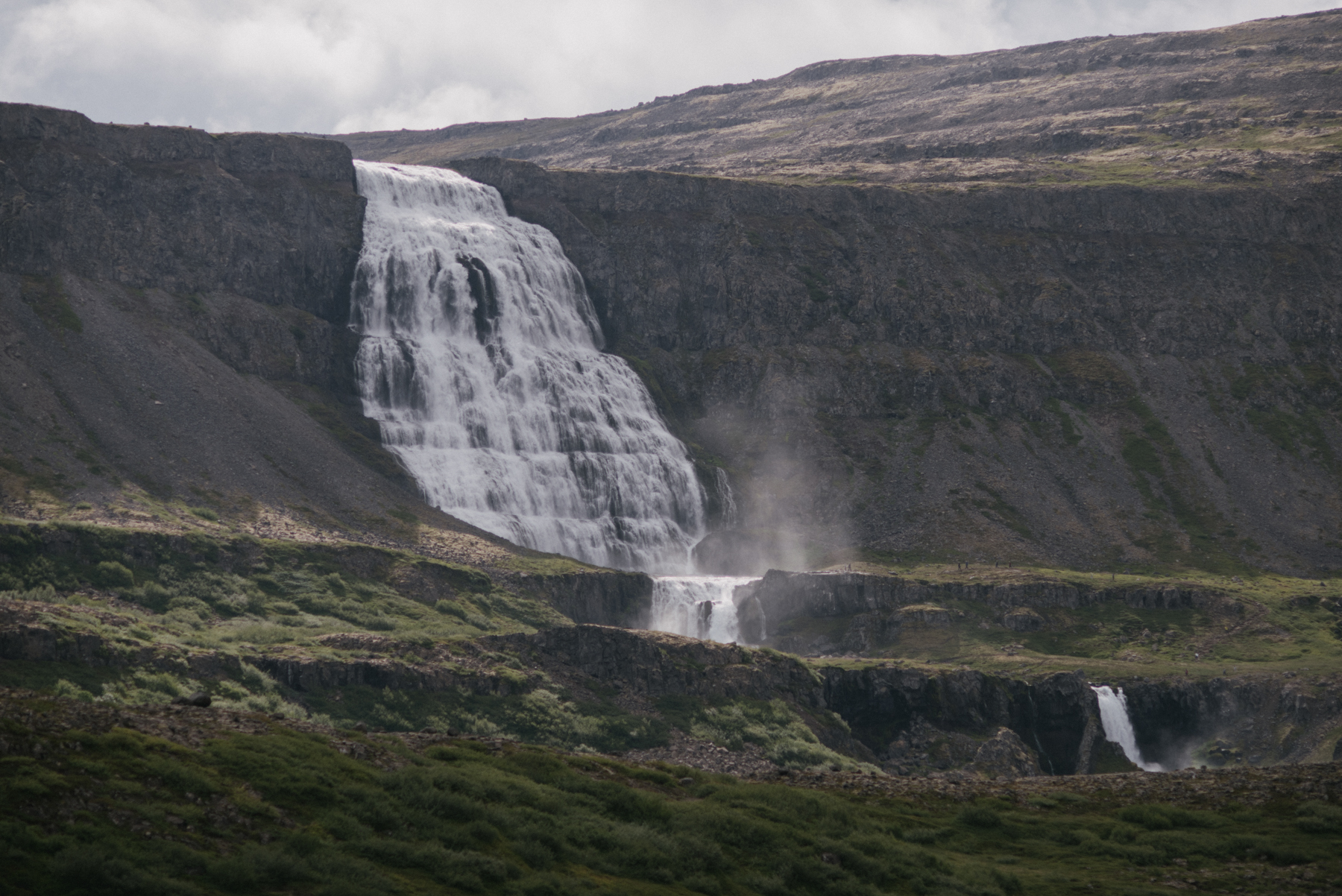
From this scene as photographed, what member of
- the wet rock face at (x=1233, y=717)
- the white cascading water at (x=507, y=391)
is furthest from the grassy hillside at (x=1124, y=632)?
the white cascading water at (x=507, y=391)

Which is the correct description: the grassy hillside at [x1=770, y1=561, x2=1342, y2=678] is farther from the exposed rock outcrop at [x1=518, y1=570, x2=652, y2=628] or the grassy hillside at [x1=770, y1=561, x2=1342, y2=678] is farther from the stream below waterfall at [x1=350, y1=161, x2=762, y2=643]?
the stream below waterfall at [x1=350, y1=161, x2=762, y2=643]

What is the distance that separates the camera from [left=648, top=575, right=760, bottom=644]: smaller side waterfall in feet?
336

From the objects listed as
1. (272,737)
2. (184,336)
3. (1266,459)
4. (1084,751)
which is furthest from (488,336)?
(272,737)

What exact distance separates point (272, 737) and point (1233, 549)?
374 ft

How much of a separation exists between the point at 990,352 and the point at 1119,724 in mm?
75723

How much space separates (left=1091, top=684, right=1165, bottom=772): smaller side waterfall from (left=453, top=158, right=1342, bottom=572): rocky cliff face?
33080 mm

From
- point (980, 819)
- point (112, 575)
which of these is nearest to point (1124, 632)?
point (980, 819)

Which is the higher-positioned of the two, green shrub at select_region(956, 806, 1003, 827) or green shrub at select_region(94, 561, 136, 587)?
green shrub at select_region(94, 561, 136, 587)

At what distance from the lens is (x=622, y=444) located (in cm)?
13050

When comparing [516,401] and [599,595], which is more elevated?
[516,401]

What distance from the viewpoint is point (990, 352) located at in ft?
500

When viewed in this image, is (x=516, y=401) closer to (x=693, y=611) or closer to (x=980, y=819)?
(x=693, y=611)

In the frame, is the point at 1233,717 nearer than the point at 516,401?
Yes

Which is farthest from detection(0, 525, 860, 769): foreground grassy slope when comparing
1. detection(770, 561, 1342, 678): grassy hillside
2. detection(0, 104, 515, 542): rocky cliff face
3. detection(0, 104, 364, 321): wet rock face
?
detection(0, 104, 364, 321): wet rock face
